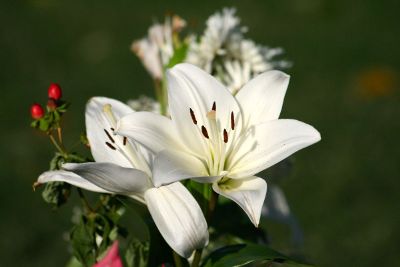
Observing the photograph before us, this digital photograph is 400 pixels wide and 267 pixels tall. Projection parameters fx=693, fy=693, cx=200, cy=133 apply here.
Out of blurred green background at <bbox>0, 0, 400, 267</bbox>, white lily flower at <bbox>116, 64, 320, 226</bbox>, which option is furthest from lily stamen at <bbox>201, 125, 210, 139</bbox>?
blurred green background at <bbox>0, 0, 400, 267</bbox>

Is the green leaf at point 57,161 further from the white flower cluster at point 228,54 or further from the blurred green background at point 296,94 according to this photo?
the blurred green background at point 296,94

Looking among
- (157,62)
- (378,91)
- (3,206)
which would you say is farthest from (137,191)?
(378,91)

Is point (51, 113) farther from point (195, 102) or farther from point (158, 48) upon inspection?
point (158, 48)

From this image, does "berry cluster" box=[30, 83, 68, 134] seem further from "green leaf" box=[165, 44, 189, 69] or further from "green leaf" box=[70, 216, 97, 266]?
"green leaf" box=[165, 44, 189, 69]

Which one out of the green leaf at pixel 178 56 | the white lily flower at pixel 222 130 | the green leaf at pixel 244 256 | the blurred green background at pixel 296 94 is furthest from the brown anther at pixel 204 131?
the blurred green background at pixel 296 94

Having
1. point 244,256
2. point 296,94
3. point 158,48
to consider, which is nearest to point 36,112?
point 244,256
